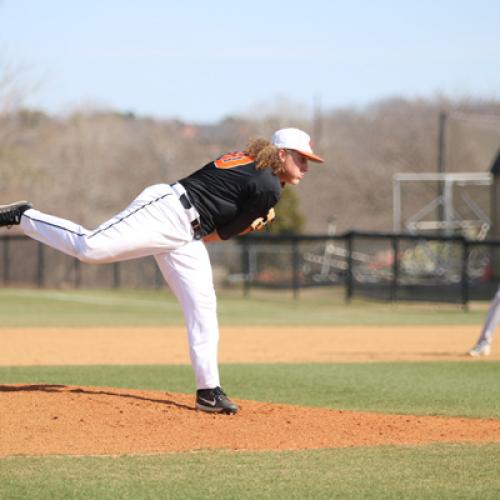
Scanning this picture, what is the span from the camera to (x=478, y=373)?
11.4 m

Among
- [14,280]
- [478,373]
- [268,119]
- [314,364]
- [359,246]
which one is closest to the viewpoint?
[478,373]

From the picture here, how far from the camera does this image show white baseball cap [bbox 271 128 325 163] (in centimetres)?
732

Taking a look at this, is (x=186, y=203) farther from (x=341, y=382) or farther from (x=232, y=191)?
(x=341, y=382)

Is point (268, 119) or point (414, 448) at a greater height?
point (268, 119)

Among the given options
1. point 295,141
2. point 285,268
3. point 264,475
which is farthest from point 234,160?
point 285,268

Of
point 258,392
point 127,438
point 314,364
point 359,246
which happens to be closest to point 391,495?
point 127,438

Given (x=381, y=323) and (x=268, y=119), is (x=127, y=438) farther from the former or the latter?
(x=268, y=119)

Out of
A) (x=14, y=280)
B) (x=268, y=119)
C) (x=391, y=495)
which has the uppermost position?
(x=268, y=119)

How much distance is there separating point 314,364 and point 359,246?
27.3 metres

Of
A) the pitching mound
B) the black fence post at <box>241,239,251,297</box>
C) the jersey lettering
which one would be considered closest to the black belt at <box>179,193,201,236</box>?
the jersey lettering

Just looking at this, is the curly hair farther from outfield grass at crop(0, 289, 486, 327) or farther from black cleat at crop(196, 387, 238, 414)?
outfield grass at crop(0, 289, 486, 327)

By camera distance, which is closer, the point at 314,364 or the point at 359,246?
the point at 314,364

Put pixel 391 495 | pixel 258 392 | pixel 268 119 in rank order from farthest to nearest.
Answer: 1. pixel 268 119
2. pixel 258 392
3. pixel 391 495

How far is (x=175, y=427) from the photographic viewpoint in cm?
709
